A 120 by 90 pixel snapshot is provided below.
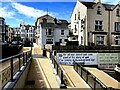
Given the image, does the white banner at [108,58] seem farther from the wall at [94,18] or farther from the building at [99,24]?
the wall at [94,18]

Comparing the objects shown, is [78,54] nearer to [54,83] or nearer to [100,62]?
[100,62]

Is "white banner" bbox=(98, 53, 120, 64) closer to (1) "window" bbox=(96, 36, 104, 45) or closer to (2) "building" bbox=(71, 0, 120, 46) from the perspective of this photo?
(2) "building" bbox=(71, 0, 120, 46)

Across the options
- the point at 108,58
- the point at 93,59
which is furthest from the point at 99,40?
the point at 93,59

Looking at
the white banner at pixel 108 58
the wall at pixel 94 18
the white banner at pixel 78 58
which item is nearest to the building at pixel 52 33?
the wall at pixel 94 18

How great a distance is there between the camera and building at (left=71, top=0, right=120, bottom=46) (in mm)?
28906

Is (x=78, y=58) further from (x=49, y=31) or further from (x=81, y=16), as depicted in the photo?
(x=49, y=31)

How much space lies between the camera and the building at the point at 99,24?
28.9m

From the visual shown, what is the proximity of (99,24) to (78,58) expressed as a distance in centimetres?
981

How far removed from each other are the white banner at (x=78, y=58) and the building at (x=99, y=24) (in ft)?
22.1

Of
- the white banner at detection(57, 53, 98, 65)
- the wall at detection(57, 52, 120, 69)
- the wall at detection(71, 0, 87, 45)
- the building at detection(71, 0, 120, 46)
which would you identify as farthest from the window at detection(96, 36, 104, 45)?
the white banner at detection(57, 53, 98, 65)

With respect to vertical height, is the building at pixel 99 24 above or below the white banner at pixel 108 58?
above

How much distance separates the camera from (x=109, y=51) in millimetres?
22219

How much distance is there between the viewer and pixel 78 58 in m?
21.4

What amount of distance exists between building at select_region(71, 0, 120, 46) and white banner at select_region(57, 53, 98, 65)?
6728 mm
